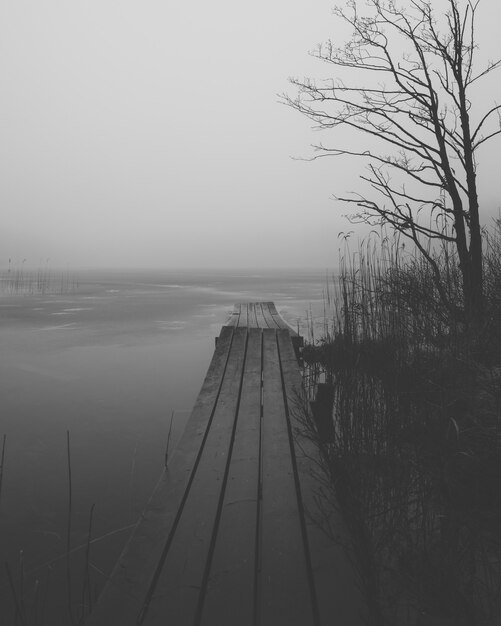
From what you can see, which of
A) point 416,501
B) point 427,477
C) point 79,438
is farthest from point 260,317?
point 416,501

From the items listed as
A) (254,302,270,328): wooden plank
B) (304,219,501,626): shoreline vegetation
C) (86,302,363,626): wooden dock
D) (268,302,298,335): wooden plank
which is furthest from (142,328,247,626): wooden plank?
(254,302,270,328): wooden plank

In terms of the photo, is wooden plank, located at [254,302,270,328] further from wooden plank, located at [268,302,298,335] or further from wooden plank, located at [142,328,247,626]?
wooden plank, located at [142,328,247,626]

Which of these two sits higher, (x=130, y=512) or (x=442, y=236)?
(x=442, y=236)

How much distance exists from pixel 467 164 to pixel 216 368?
12.9ft

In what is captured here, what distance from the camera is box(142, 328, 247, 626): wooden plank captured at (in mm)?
1167

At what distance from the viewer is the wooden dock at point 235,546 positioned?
1171mm

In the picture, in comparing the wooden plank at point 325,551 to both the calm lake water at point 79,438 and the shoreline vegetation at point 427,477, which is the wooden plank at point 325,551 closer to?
the shoreline vegetation at point 427,477

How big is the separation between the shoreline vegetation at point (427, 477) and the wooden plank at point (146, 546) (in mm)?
718

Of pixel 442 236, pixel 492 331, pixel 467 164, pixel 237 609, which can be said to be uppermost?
pixel 467 164

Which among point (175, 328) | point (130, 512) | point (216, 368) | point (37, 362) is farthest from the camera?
point (175, 328)

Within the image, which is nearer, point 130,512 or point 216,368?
point 130,512

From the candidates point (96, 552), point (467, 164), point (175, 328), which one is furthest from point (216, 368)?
point (175, 328)

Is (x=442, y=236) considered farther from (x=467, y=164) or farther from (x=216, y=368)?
(x=216, y=368)

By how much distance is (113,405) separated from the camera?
4504mm
